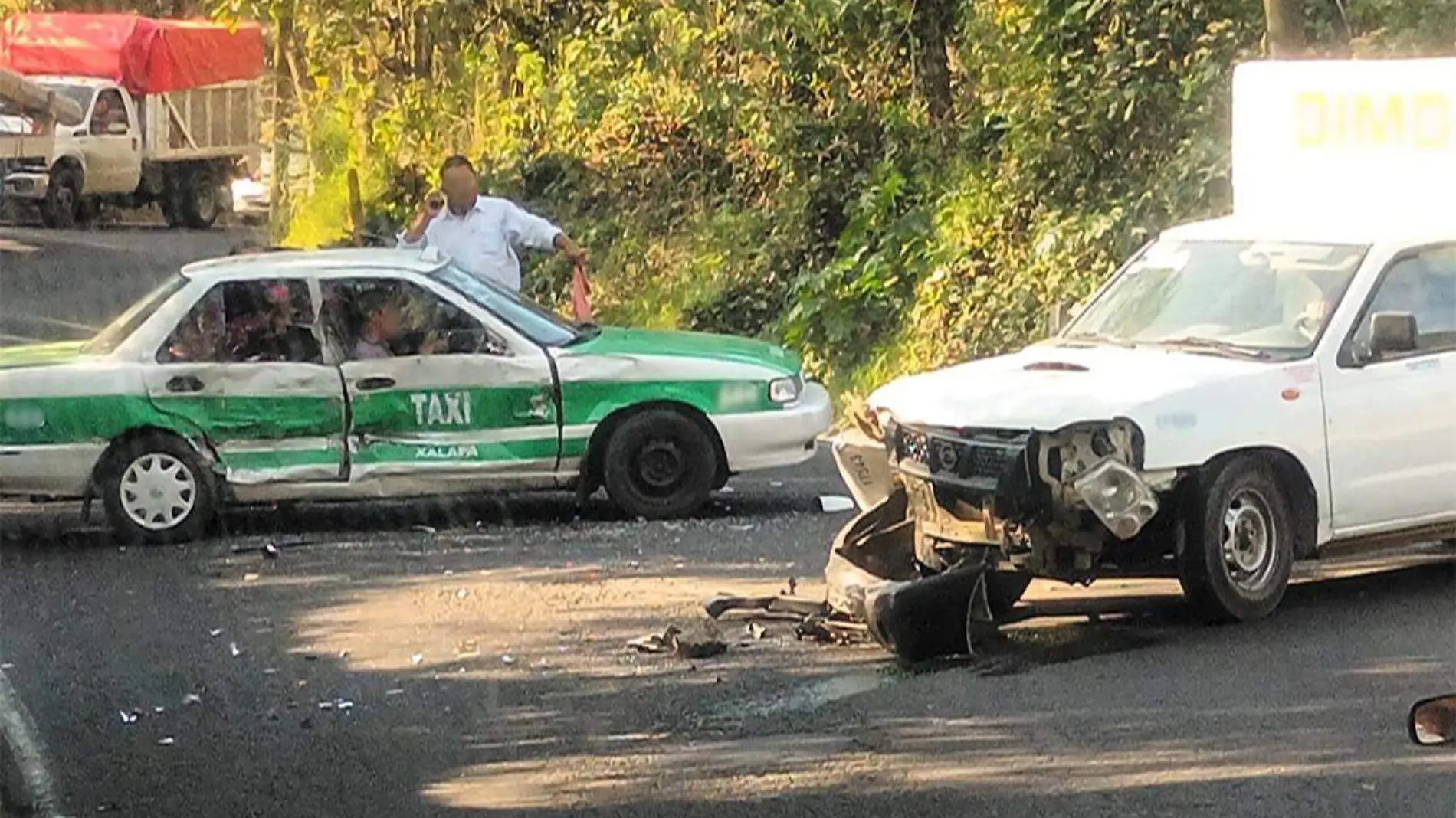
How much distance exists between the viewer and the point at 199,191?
949 inches

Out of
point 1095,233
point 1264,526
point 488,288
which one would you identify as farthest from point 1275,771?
point 1095,233

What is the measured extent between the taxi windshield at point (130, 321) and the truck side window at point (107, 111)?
11258mm

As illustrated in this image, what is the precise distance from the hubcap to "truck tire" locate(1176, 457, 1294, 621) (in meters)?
3.70

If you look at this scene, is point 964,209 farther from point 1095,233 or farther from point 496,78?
point 496,78

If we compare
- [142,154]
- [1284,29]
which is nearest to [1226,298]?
[1284,29]

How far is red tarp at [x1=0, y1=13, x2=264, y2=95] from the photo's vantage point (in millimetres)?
22438

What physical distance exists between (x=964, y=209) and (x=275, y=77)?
33.8 ft

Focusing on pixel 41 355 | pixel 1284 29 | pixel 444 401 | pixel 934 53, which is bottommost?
pixel 444 401

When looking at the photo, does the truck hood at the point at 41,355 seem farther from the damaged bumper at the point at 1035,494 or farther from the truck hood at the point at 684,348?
the damaged bumper at the point at 1035,494

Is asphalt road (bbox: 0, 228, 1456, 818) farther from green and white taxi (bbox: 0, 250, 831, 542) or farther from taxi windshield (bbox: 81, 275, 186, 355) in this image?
taxi windshield (bbox: 81, 275, 186, 355)

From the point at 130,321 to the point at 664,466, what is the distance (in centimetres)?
276

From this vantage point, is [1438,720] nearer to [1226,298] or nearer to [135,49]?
[1226,298]

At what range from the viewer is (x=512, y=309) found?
39.6 feet

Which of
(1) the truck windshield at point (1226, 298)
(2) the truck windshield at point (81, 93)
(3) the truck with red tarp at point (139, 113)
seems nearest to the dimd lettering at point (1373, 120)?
(1) the truck windshield at point (1226, 298)
